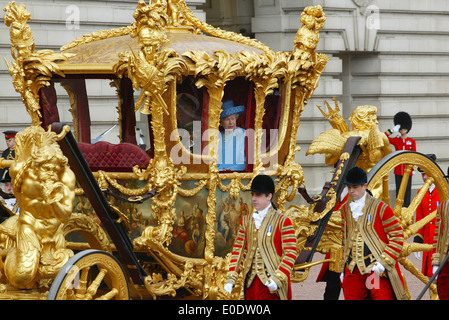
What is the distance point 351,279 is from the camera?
28.1 ft

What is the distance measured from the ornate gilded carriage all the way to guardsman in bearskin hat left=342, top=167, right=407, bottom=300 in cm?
56

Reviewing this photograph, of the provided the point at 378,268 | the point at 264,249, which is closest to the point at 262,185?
the point at 264,249

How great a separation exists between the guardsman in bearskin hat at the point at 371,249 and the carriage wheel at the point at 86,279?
185 centimetres

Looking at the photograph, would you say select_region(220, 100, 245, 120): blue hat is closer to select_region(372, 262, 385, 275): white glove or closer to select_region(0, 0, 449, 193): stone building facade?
select_region(372, 262, 385, 275): white glove

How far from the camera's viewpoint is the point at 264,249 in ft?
25.8

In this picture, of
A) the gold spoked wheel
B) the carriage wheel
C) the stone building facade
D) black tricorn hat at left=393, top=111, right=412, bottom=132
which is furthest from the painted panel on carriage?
the stone building facade

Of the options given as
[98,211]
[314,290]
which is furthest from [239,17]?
[98,211]

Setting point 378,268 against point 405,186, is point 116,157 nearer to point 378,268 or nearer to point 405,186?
point 378,268

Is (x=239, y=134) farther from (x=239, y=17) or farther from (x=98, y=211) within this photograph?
(x=239, y=17)

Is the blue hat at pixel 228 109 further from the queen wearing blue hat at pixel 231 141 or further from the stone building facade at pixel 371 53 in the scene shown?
the stone building facade at pixel 371 53

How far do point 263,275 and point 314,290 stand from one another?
3.44 meters

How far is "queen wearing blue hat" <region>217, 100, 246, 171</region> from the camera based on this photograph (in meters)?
8.84
